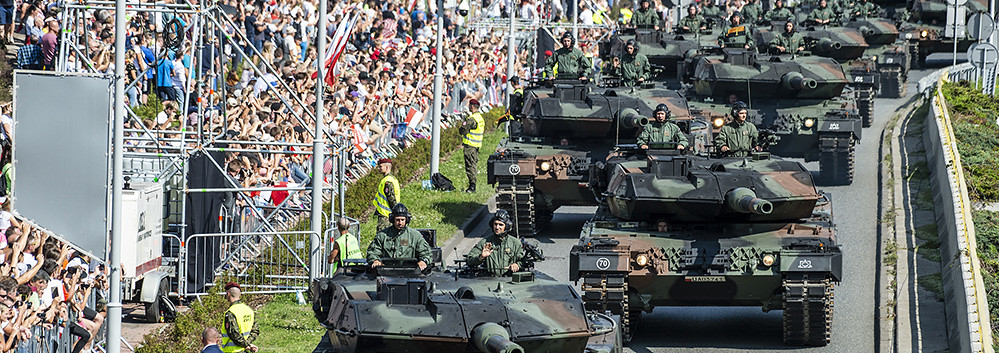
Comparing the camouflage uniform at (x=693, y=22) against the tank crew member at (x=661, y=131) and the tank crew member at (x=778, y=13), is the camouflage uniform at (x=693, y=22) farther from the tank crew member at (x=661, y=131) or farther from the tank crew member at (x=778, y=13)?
the tank crew member at (x=661, y=131)

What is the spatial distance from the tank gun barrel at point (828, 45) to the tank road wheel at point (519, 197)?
13989mm

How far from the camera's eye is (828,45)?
118 ft

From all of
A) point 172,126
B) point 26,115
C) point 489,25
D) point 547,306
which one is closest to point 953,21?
point 489,25

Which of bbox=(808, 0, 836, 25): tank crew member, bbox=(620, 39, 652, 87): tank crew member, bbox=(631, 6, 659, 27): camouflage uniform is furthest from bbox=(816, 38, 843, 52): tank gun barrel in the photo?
bbox=(620, 39, 652, 87): tank crew member

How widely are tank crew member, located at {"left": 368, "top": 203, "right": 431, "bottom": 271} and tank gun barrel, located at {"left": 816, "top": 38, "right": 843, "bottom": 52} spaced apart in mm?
22110

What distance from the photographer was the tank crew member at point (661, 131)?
2217cm

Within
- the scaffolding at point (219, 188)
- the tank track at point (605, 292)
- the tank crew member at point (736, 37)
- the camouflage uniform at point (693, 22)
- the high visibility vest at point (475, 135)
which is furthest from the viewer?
the camouflage uniform at point (693, 22)

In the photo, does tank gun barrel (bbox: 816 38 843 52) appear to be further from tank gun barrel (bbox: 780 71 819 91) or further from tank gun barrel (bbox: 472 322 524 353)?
tank gun barrel (bbox: 472 322 524 353)

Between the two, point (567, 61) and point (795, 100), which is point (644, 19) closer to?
point (567, 61)

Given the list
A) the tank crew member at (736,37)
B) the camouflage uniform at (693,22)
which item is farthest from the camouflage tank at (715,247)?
the camouflage uniform at (693,22)

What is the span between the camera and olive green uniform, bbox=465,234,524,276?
15.5m

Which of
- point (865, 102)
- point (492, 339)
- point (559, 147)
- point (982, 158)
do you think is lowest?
point (492, 339)

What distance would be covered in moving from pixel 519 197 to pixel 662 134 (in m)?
2.92

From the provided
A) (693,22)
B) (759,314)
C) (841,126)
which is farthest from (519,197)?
(693,22)
